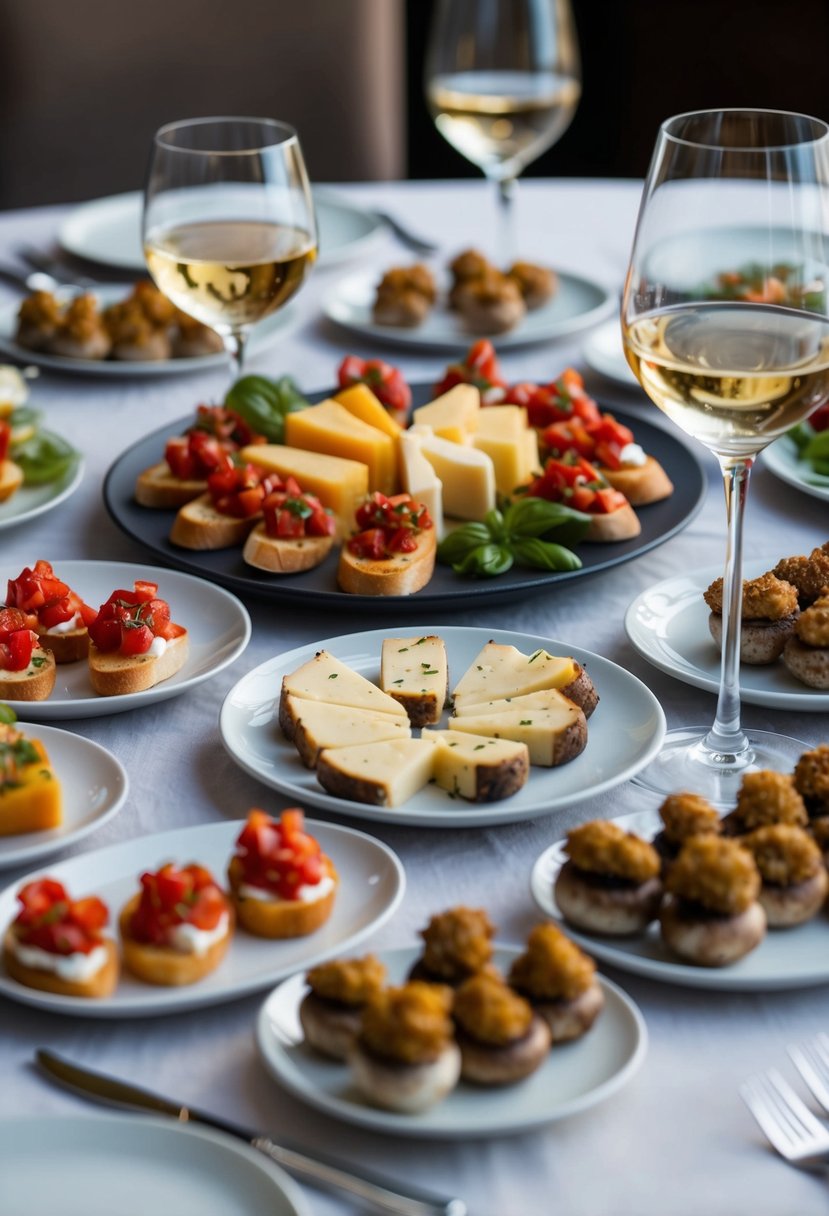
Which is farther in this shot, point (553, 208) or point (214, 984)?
point (553, 208)

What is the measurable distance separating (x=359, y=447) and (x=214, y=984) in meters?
1.30

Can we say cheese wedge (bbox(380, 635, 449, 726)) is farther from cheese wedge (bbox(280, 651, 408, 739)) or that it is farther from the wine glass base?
the wine glass base

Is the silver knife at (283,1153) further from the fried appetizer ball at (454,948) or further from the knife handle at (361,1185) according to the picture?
the fried appetizer ball at (454,948)

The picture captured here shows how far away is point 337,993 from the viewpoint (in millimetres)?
1223

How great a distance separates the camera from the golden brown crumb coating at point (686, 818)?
141 centimetres

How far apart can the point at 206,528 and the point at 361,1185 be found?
1326 mm

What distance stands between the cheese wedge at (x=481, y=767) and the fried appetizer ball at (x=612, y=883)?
238 mm

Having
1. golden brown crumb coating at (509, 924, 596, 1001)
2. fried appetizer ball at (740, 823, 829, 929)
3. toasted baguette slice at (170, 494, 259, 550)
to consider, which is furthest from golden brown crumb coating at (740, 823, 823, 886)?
toasted baguette slice at (170, 494, 259, 550)

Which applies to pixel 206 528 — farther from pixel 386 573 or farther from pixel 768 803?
pixel 768 803

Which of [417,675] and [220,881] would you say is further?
[417,675]

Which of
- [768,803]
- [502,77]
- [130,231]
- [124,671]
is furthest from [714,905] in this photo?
[130,231]

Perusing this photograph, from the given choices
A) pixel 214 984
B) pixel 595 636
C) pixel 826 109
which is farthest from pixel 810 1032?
pixel 826 109

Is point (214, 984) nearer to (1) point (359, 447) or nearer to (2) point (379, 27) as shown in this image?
(1) point (359, 447)

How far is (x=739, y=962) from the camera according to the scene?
52.8 inches
